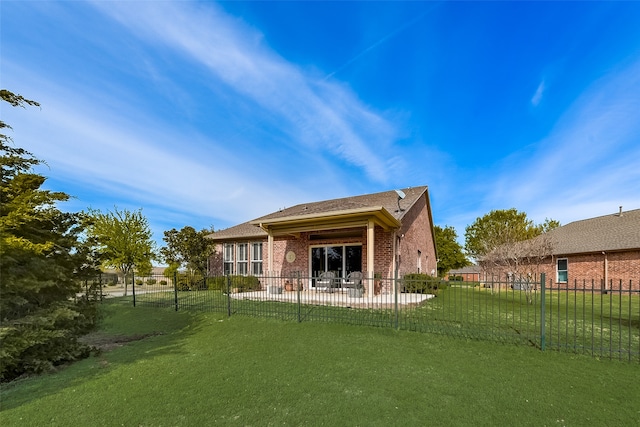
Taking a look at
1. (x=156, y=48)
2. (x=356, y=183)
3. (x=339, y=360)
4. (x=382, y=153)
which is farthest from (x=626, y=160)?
(x=156, y=48)

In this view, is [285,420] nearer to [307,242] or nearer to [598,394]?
[598,394]

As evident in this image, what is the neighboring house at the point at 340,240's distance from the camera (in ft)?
42.1

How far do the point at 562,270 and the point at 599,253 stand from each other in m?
2.94

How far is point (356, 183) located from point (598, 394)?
19430mm

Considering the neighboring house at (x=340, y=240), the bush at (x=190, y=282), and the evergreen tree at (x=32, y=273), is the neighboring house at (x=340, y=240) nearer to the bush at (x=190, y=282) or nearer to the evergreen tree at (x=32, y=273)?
the bush at (x=190, y=282)

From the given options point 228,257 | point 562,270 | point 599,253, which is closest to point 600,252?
point 599,253

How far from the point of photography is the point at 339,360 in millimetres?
5617

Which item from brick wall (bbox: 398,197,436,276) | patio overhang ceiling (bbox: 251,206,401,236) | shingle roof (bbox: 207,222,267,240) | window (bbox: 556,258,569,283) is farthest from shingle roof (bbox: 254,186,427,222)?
window (bbox: 556,258,569,283)

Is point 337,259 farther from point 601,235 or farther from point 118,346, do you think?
point 601,235

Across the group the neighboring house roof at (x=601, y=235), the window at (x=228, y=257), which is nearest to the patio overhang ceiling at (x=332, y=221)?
the window at (x=228, y=257)

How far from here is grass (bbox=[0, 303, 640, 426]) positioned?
11.8 ft

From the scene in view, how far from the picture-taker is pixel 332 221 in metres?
13.4

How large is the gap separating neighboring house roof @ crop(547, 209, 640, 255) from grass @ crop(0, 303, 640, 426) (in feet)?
64.6

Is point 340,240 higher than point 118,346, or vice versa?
point 340,240
